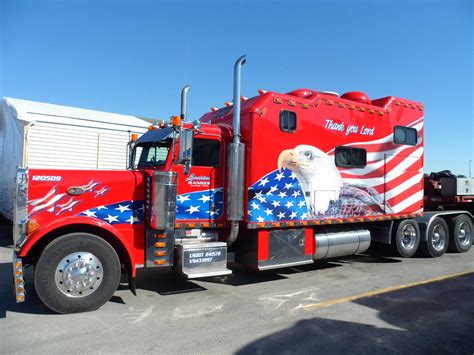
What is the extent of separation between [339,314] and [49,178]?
4431mm

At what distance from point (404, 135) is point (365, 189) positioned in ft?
6.05

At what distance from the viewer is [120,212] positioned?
19.1 feet

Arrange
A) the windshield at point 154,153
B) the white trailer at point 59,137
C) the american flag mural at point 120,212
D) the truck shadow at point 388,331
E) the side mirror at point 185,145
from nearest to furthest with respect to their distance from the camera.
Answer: the truck shadow at point 388,331, the american flag mural at point 120,212, the side mirror at point 185,145, the windshield at point 154,153, the white trailer at point 59,137

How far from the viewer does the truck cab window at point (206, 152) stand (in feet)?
21.3

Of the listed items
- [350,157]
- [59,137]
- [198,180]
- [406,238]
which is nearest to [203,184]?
[198,180]

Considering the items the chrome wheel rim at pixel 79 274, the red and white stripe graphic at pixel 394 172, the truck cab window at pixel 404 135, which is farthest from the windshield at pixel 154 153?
the truck cab window at pixel 404 135

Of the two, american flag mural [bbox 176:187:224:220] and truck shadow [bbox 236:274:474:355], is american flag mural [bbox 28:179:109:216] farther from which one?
truck shadow [bbox 236:274:474:355]

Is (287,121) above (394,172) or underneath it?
above

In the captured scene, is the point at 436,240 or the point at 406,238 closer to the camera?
the point at 406,238

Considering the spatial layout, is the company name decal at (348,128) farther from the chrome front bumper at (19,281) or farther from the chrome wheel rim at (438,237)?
the chrome front bumper at (19,281)

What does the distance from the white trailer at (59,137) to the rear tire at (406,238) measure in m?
8.20

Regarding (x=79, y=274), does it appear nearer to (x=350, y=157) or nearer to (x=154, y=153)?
(x=154, y=153)

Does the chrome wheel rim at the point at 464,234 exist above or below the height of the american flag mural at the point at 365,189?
below

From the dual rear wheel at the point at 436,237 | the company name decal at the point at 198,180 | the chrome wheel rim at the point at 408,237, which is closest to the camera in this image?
the company name decal at the point at 198,180
